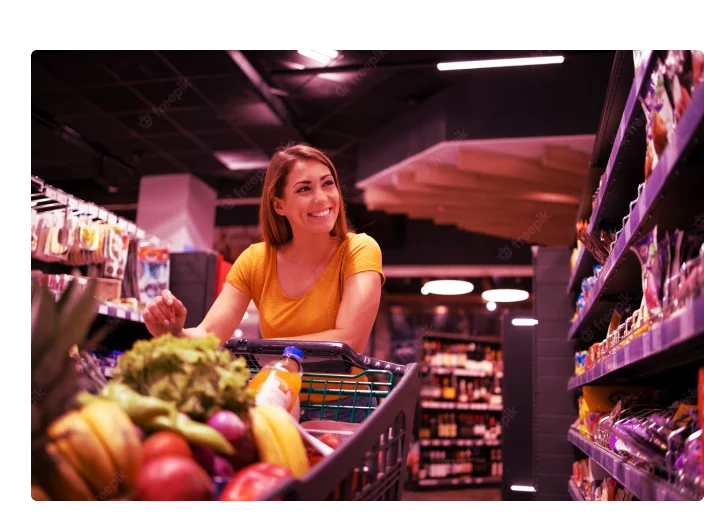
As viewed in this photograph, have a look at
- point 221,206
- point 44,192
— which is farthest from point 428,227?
point 44,192

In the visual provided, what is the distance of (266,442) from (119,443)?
0.22 meters

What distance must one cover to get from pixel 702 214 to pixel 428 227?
10342mm

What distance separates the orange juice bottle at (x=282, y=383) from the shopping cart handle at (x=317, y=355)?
0.08m

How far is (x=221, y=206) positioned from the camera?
1184cm

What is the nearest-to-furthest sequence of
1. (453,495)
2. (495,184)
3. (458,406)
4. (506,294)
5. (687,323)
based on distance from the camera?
(687,323), (495,184), (506,294), (453,495), (458,406)

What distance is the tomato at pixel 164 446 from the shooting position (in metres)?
0.79

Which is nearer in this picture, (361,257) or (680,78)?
(680,78)

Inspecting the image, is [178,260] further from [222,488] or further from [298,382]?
[222,488]

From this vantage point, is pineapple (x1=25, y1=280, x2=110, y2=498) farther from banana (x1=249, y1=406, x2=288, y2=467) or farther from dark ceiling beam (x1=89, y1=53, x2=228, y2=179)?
dark ceiling beam (x1=89, y1=53, x2=228, y2=179)

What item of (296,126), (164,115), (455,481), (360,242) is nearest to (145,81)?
(164,115)

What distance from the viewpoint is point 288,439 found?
0.97 metres

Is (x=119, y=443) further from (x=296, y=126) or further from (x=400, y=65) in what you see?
(x=296, y=126)

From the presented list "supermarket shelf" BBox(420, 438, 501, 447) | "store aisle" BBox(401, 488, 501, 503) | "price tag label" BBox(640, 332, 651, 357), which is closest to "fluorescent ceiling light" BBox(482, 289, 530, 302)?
"store aisle" BBox(401, 488, 501, 503)

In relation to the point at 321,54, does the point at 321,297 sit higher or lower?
lower
